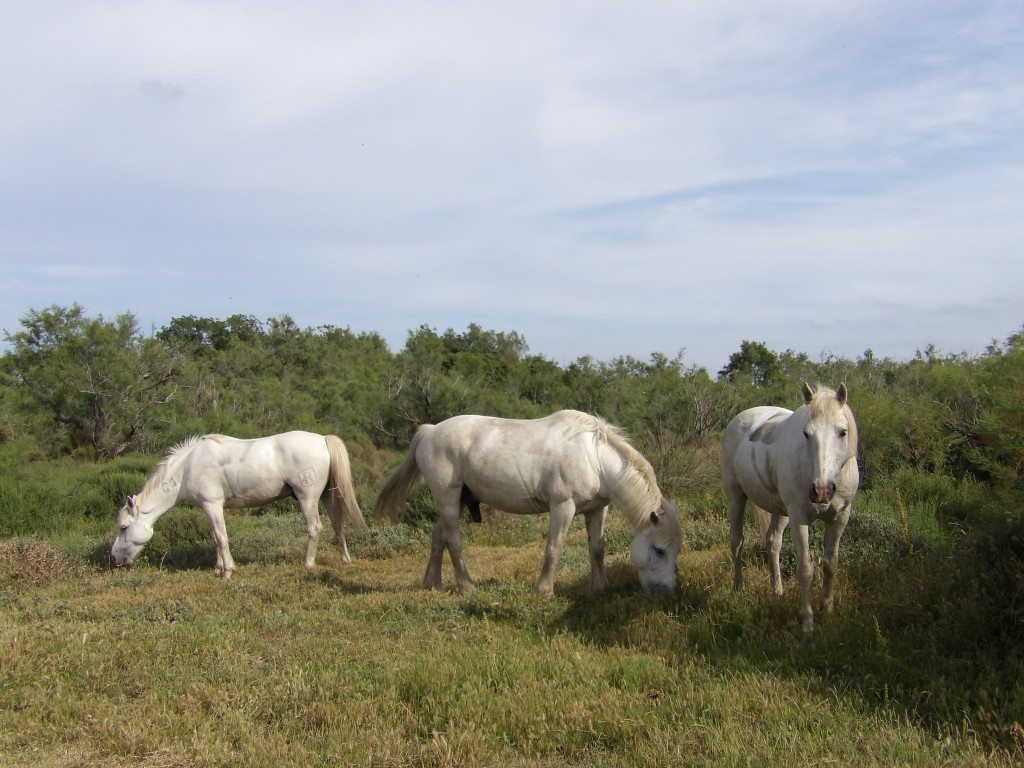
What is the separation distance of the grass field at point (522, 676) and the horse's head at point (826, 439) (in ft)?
3.39

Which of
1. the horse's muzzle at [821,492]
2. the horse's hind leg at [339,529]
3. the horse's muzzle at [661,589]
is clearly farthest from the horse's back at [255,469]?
the horse's muzzle at [821,492]

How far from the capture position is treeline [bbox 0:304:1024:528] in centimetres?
1104

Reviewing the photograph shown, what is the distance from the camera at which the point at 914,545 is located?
7.71m

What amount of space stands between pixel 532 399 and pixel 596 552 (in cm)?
2304

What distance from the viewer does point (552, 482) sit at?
810 cm

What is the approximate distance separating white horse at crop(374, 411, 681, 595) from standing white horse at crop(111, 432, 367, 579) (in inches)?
108

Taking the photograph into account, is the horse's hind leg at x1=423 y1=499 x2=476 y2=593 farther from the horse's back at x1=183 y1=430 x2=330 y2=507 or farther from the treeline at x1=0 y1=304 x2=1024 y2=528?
the treeline at x1=0 y1=304 x2=1024 y2=528

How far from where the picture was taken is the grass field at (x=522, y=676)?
4.52 metres

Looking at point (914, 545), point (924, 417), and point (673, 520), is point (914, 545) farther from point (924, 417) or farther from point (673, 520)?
point (924, 417)

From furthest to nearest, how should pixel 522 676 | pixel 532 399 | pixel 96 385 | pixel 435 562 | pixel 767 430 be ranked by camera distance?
1. pixel 532 399
2. pixel 96 385
3. pixel 435 562
4. pixel 767 430
5. pixel 522 676

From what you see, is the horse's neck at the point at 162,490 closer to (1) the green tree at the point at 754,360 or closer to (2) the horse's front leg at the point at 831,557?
(2) the horse's front leg at the point at 831,557

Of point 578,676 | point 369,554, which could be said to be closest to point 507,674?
point 578,676

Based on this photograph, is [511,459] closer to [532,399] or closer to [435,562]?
[435,562]

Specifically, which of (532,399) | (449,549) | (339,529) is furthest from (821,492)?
(532,399)
